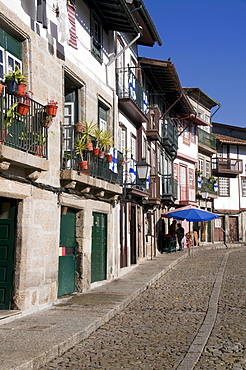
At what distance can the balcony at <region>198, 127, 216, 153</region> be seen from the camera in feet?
130

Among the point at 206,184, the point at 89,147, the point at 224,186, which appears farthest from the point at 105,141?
the point at 224,186

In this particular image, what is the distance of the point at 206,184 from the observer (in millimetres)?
39719

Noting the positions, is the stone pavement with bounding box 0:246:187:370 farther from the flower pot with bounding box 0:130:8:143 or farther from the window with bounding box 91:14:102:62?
the window with bounding box 91:14:102:62

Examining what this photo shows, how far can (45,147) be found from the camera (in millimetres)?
9180

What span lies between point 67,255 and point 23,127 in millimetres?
3851

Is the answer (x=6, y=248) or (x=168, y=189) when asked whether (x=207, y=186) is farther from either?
(x=6, y=248)

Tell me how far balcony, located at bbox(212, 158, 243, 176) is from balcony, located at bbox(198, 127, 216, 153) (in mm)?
2058

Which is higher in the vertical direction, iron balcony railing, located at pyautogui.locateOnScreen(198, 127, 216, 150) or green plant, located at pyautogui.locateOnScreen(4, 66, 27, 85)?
iron balcony railing, located at pyautogui.locateOnScreen(198, 127, 216, 150)

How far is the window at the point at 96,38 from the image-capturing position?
13.2m

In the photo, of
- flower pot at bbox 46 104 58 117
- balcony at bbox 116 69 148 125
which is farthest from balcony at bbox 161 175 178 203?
flower pot at bbox 46 104 58 117

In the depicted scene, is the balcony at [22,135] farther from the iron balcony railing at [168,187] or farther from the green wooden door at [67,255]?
the iron balcony railing at [168,187]

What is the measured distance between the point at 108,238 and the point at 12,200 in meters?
5.51

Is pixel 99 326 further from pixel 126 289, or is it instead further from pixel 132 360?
pixel 126 289

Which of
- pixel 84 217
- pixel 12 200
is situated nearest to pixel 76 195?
pixel 84 217
